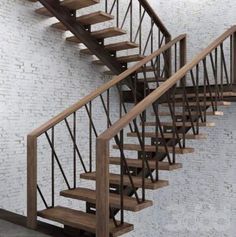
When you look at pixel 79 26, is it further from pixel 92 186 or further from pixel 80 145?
pixel 92 186

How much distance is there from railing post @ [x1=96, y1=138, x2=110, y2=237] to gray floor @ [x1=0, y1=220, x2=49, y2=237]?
66 centimetres

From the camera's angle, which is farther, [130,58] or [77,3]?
[130,58]

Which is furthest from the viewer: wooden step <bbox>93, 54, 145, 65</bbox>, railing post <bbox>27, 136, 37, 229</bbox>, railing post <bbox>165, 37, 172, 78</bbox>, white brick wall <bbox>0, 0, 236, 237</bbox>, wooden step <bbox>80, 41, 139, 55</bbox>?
railing post <bbox>165, 37, 172, 78</bbox>

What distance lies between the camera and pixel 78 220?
297cm

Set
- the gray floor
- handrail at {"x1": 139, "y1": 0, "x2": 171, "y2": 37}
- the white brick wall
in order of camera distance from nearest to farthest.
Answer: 1. the gray floor
2. the white brick wall
3. handrail at {"x1": 139, "y1": 0, "x2": 171, "y2": 37}

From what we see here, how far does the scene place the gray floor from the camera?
289 centimetres

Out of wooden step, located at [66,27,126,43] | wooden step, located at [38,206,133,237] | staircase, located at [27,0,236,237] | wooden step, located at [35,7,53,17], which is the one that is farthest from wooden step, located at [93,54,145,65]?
wooden step, located at [38,206,133,237]

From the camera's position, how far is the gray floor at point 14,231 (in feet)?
9.50

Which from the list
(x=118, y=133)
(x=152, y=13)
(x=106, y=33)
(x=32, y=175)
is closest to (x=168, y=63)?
(x=152, y=13)

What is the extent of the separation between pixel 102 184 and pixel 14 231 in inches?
40.3

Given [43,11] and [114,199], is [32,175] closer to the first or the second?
[114,199]

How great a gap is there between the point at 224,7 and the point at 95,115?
283 cm

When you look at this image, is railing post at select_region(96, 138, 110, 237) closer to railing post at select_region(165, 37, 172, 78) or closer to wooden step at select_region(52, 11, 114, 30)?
wooden step at select_region(52, 11, 114, 30)

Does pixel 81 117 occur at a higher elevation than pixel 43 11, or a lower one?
lower
